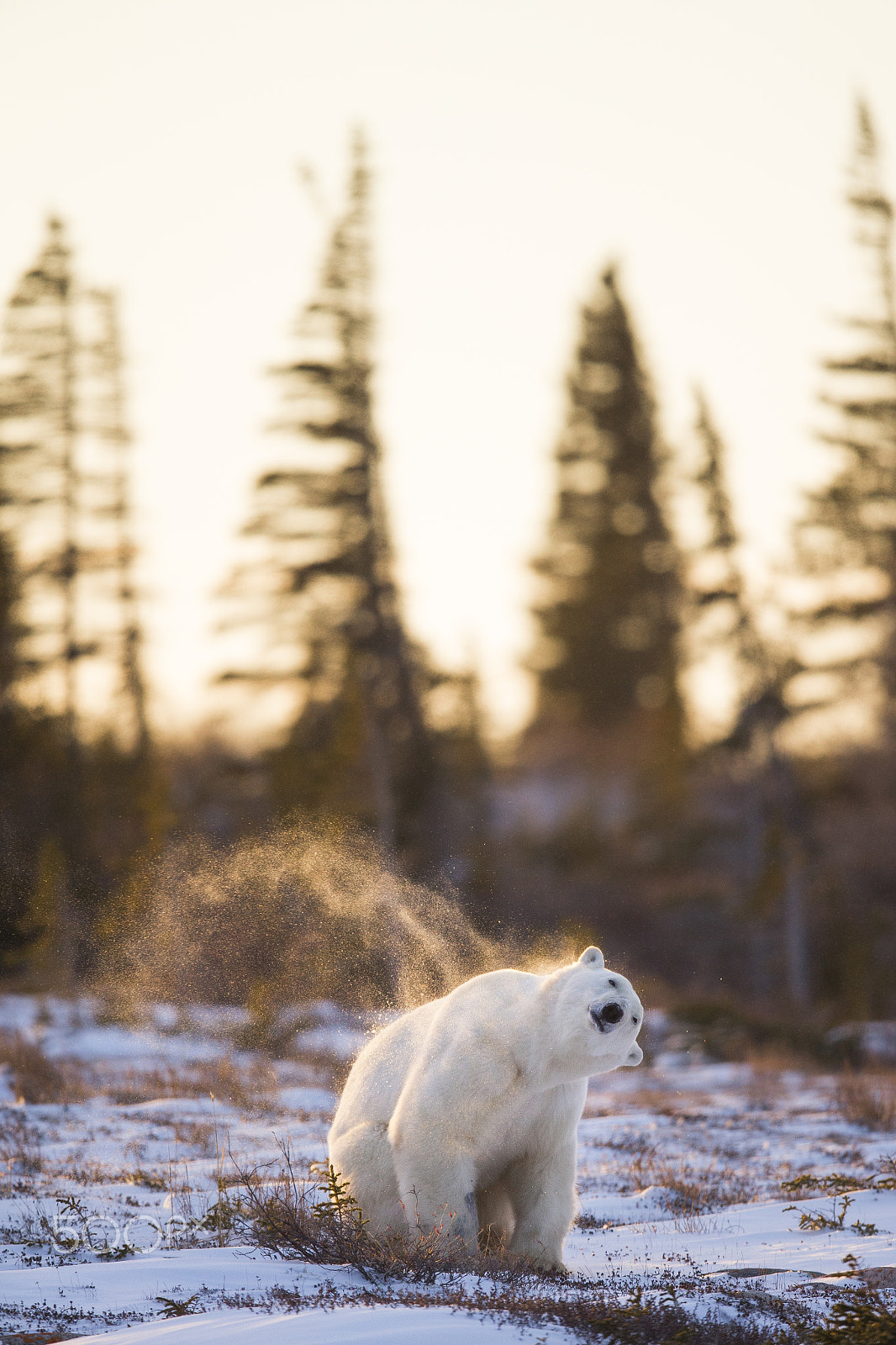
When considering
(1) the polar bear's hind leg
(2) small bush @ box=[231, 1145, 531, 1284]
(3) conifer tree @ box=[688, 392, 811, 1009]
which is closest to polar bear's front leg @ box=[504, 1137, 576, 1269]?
(1) the polar bear's hind leg

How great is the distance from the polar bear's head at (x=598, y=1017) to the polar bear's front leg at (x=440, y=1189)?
72cm

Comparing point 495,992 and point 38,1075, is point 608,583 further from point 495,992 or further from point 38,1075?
point 495,992

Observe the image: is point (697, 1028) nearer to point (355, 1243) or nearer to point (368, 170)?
point (355, 1243)

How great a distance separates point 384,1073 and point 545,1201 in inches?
38.9

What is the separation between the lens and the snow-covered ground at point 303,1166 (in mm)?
4484

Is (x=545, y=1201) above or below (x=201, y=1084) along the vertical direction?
above

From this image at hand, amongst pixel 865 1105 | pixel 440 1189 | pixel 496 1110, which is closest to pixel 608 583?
pixel 865 1105

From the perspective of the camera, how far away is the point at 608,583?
36625 millimetres

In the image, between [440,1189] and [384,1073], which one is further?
[384,1073]

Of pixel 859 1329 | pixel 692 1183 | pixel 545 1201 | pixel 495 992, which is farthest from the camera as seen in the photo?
pixel 692 1183

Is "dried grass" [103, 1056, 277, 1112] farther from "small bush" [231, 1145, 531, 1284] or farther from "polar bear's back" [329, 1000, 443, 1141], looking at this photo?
"small bush" [231, 1145, 531, 1284]

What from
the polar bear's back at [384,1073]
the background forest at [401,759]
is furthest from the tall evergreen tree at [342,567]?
the polar bear's back at [384,1073]

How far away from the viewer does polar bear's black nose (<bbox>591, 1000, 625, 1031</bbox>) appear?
17.5 feet

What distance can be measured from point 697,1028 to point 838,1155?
34.7 feet
